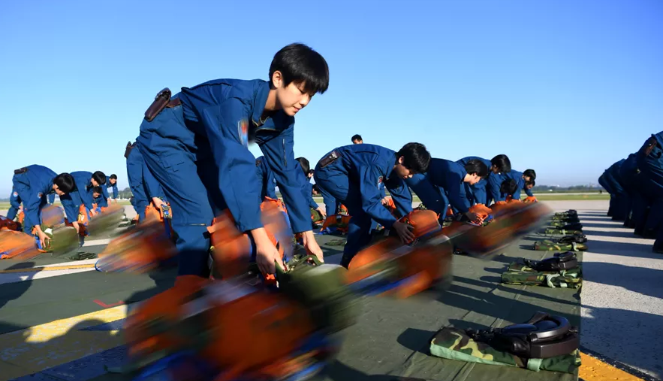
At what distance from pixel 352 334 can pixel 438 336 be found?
67 cm

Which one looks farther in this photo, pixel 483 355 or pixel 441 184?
pixel 441 184

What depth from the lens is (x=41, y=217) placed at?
9.49m

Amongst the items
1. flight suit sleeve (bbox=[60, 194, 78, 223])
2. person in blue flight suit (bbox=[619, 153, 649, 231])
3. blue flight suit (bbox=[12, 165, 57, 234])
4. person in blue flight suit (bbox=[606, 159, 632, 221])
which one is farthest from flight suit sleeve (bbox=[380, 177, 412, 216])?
person in blue flight suit (bbox=[606, 159, 632, 221])

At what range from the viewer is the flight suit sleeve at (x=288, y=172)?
10.2ft

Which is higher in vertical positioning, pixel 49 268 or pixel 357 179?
pixel 357 179

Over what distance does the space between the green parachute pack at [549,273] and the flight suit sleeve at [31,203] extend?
8.34m

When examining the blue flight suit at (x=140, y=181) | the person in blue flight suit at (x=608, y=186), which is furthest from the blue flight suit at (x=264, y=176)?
the person in blue flight suit at (x=608, y=186)

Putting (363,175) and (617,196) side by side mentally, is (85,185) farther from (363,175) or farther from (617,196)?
(617,196)

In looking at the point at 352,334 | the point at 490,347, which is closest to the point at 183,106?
the point at 352,334

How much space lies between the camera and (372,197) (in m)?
5.06

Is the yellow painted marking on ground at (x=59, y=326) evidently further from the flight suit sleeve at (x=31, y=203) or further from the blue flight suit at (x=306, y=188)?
the flight suit sleeve at (x=31, y=203)

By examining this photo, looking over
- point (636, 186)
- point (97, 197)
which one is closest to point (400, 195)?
point (636, 186)

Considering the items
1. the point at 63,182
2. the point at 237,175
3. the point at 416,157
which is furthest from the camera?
the point at 63,182

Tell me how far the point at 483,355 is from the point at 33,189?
9105mm
